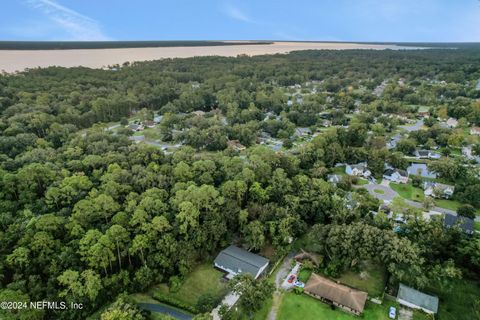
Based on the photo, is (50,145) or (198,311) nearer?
(198,311)

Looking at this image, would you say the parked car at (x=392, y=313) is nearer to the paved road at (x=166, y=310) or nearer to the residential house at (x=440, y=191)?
the paved road at (x=166, y=310)

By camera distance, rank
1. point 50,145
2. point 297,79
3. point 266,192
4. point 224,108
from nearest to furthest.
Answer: point 266,192 → point 50,145 → point 224,108 → point 297,79

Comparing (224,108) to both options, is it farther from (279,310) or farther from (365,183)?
(279,310)

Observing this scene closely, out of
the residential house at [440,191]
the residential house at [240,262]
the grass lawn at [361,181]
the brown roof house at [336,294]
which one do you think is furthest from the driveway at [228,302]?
the residential house at [440,191]

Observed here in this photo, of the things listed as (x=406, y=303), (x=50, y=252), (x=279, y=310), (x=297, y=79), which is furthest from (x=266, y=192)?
(x=297, y=79)

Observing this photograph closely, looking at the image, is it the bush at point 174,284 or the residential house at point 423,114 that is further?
the residential house at point 423,114
